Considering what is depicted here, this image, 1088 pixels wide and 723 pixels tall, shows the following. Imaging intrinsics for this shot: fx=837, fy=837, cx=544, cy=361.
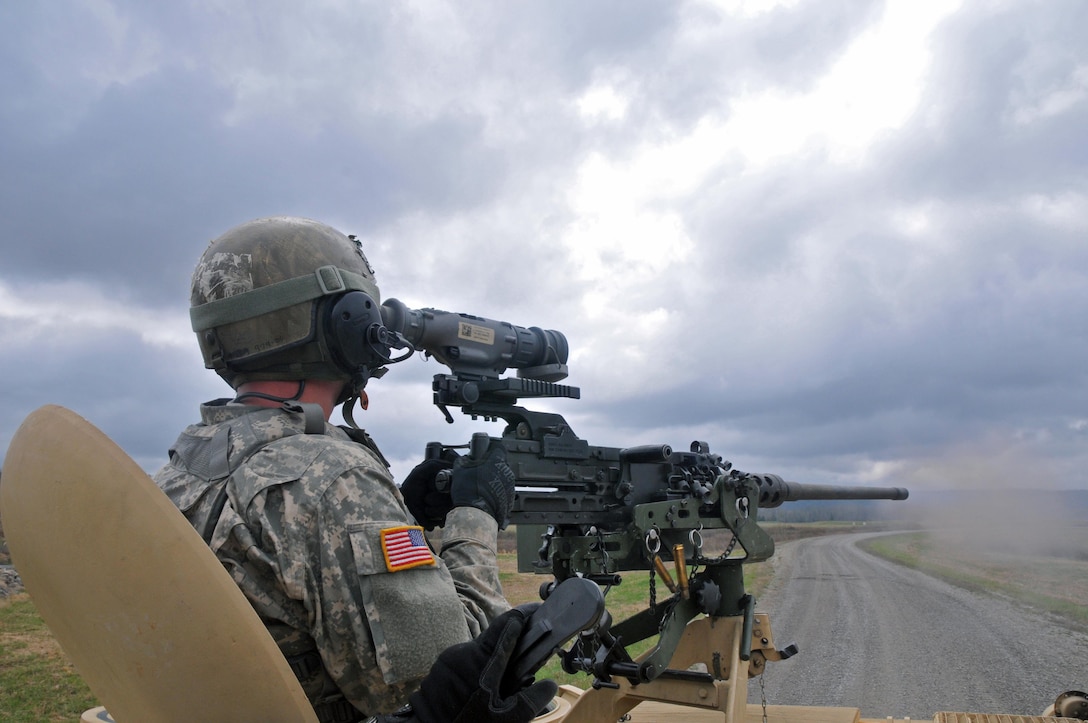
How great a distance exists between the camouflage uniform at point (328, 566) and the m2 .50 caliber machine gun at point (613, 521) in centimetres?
234

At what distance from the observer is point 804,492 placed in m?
8.05

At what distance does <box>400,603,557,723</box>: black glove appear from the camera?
5.82ft

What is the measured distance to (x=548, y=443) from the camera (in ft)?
19.5

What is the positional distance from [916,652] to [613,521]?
871 cm

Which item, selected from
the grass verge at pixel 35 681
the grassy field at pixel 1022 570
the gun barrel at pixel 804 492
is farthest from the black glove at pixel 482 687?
the grassy field at pixel 1022 570

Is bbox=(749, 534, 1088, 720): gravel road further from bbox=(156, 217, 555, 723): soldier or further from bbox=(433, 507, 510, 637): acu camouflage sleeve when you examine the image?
bbox=(156, 217, 555, 723): soldier

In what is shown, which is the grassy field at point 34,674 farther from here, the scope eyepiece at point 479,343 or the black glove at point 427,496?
the black glove at point 427,496

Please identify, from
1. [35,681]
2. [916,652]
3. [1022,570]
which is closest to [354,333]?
[35,681]

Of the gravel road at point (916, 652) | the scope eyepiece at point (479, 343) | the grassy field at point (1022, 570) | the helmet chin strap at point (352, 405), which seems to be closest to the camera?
the helmet chin strap at point (352, 405)

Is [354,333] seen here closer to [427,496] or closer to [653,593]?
[427,496]

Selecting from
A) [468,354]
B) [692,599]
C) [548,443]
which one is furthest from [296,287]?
[692,599]

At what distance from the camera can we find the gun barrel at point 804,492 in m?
7.29

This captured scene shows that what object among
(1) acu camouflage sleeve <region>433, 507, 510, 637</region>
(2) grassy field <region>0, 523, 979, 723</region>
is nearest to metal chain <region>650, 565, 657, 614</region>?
(1) acu camouflage sleeve <region>433, 507, 510, 637</region>

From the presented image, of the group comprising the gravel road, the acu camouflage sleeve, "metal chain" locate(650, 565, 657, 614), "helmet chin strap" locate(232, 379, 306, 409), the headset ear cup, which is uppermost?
the headset ear cup
